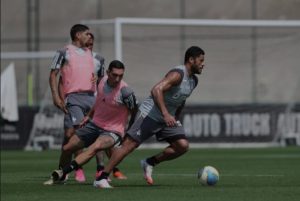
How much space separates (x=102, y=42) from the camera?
152 feet

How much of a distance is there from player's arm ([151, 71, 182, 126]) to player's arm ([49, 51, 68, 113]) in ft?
6.99

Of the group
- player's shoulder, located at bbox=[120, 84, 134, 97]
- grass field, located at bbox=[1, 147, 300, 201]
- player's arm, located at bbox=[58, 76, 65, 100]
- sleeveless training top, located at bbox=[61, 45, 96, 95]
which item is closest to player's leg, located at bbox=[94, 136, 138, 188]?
grass field, located at bbox=[1, 147, 300, 201]

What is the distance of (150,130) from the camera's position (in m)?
15.0

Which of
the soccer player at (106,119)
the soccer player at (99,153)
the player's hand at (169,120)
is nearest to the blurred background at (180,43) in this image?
the soccer player at (99,153)

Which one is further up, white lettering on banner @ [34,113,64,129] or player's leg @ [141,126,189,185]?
player's leg @ [141,126,189,185]

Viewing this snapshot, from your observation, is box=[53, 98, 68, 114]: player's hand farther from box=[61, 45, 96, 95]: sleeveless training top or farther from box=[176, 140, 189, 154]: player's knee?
box=[176, 140, 189, 154]: player's knee

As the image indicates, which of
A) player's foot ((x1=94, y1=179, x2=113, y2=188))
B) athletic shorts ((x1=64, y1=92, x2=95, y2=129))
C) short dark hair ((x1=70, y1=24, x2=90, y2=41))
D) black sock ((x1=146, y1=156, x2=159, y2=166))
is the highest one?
short dark hair ((x1=70, y1=24, x2=90, y2=41))

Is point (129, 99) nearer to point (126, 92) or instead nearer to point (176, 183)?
point (126, 92)

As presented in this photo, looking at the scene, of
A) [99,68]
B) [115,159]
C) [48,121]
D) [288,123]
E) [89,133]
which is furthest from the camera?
[48,121]

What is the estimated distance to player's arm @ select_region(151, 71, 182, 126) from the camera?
1450cm

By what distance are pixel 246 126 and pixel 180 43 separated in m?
12.8

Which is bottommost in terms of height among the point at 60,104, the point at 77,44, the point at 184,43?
the point at 60,104

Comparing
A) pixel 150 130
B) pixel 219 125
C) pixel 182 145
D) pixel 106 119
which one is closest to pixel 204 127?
pixel 219 125

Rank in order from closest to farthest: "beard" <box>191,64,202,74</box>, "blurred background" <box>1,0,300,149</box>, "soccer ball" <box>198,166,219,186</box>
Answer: "soccer ball" <box>198,166,219,186</box>
"beard" <box>191,64,202,74</box>
"blurred background" <box>1,0,300,149</box>
